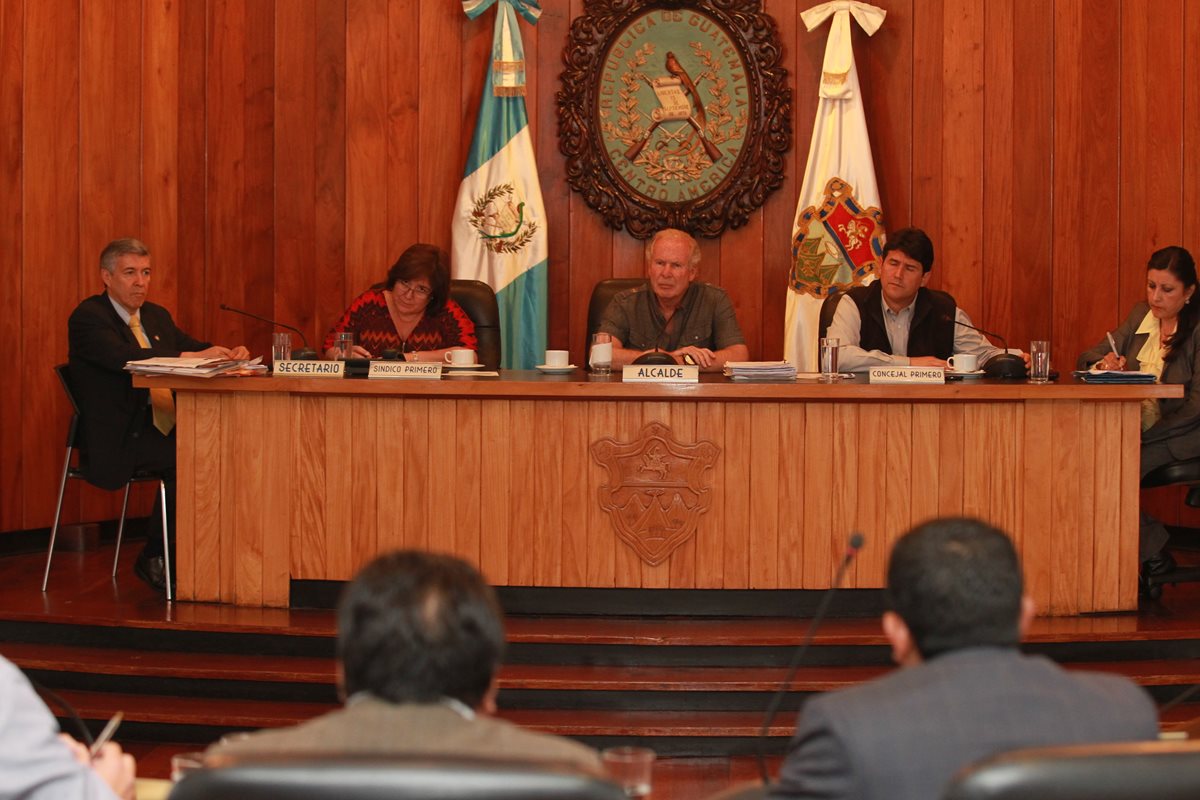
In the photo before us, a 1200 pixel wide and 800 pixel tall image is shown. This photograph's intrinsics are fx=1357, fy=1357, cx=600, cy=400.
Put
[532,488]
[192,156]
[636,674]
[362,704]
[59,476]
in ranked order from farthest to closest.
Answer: [192,156], [59,476], [532,488], [636,674], [362,704]

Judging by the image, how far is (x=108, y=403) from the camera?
472 cm

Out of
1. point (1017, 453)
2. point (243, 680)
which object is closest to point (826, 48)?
point (1017, 453)

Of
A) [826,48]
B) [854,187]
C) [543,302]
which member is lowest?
[543,302]

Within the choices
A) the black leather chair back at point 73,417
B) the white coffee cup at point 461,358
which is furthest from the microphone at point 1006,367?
the black leather chair back at point 73,417

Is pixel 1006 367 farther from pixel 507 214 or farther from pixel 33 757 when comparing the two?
pixel 33 757

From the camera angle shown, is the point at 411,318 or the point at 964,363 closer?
the point at 964,363

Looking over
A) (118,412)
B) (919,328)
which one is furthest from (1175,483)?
(118,412)

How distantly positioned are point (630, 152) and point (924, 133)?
4.54ft

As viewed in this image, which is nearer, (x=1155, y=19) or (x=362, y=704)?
(x=362, y=704)

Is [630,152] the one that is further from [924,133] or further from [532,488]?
[532,488]

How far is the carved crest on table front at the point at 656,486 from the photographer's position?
4.20 metres

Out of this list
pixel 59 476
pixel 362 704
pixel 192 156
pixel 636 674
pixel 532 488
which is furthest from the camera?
pixel 192 156

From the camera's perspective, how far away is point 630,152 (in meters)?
6.49

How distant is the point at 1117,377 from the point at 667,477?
149 cm
